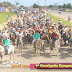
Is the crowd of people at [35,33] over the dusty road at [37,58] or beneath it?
over

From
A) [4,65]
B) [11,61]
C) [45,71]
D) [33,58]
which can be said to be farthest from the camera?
[33,58]

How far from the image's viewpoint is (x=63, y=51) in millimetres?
12117

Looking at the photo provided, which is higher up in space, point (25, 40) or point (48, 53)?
point (25, 40)

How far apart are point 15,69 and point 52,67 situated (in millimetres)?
2368

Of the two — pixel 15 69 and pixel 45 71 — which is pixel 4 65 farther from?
pixel 45 71

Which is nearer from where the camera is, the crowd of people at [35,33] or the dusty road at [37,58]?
Result: the dusty road at [37,58]

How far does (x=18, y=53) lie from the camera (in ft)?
38.7

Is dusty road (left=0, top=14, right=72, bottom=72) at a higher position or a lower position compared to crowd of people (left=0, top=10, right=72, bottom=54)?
lower

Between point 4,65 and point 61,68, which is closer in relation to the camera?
point 61,68

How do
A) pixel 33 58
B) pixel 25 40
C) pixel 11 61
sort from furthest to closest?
pixel 25 40 → pixel 33 58 → pixel 11 61

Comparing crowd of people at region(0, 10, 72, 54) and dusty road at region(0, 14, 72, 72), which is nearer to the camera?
dusty road at region(0, 14, 72, 72)

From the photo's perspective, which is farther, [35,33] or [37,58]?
[35,33]

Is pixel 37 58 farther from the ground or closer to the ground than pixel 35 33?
closer to the ground

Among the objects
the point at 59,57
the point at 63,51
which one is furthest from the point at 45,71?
the point at 63,51
